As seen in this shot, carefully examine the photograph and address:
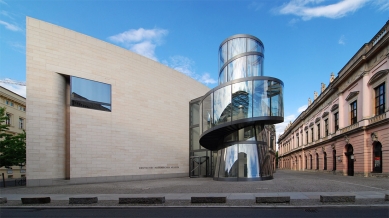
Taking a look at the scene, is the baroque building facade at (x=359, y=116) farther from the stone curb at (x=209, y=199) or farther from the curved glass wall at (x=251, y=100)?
the stone curb at (x=209, y=199)

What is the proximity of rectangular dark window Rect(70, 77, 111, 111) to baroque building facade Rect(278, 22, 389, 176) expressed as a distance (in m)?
27.2

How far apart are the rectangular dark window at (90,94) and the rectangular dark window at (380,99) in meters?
28.4

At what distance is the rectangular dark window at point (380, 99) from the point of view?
→ 27125 millimetres

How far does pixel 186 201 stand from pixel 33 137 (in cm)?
1524

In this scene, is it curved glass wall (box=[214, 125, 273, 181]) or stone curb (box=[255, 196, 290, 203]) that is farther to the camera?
curved glass wall (box=[214, 125, 273, 181])

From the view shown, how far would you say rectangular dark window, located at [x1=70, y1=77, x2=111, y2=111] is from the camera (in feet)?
76.2

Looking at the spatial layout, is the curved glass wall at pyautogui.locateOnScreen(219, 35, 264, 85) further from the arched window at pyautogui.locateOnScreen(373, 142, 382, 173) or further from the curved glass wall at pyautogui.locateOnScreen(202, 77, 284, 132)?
the arched window at pyautogui.locateOnScreen(373, 142, 382, 173)

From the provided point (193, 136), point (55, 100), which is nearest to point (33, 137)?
point (55, 100)

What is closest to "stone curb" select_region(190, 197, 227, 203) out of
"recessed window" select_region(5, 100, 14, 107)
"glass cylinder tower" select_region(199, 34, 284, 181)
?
"glass cylinder tower" select_region(199, 34, 284, 181)

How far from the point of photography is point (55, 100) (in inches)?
869

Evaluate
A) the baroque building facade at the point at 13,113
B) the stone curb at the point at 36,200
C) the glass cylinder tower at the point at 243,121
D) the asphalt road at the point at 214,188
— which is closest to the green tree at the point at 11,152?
the asphalt road at the point at 214,188

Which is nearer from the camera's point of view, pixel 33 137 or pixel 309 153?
pixel 33 137
